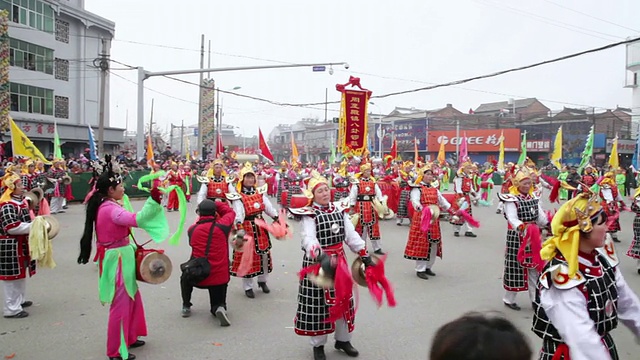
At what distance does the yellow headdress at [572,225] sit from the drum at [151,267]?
3.38 meters

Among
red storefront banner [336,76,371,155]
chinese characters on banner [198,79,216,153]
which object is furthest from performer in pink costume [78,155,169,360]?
chinese characters on banner [198,79,216,153]

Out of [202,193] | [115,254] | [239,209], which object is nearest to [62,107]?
[202,193]

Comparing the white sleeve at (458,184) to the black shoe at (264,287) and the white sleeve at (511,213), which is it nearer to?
the white sleeve at (511,213)

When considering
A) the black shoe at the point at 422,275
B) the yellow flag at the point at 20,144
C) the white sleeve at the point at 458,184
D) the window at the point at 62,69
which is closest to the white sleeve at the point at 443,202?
the black shoe at the point at 422,275

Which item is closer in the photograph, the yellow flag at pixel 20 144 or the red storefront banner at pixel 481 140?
the yellow flag at pixel 20 144

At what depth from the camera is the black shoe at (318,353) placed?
446 cm

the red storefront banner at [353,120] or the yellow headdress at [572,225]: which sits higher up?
the red storefront banner at [353,120]

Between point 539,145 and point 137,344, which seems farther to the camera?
point 539,145

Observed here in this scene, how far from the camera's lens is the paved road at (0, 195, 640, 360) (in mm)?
4711

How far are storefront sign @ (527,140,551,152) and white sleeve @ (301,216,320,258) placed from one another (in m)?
40.2

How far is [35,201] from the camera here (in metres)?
6.00

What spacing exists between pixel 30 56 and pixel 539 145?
128 feet

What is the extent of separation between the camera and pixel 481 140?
43.3 m

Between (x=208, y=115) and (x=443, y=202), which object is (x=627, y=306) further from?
(x=208, y=115)
